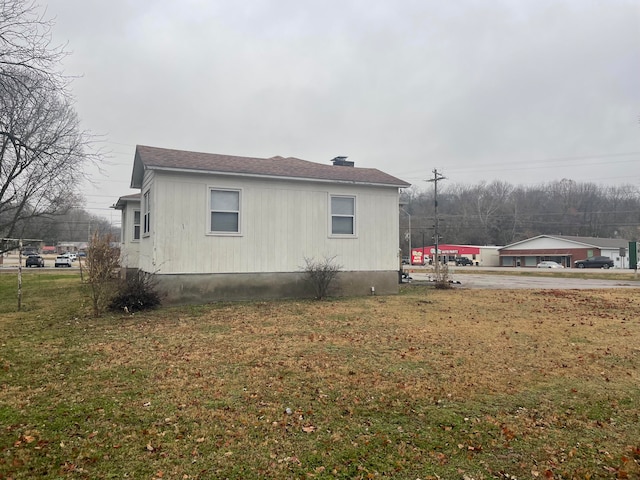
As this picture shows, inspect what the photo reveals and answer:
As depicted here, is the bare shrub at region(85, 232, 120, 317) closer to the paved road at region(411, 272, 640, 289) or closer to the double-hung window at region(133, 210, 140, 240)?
the double-hung window at region(133, 210, 140, 240)

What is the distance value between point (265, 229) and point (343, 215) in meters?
2.56

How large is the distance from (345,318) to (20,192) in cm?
1991

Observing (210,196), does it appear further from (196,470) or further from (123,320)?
(196,470)

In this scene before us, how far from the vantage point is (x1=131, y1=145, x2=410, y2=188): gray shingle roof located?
10883 millimetres

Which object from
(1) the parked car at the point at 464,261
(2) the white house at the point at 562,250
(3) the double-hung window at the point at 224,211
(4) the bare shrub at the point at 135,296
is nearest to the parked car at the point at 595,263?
(2) the white house at the point at 562,250

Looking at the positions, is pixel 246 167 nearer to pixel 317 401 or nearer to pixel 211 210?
pixel 211 210

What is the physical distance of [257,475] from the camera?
9.16 ft

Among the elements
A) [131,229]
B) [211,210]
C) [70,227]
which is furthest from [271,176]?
[70,227]

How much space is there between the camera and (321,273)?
12008mm

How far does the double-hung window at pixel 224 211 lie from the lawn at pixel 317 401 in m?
3.83

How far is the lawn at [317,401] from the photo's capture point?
2969 mm

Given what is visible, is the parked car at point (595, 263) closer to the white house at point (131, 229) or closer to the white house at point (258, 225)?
the white house at point (258, 225)

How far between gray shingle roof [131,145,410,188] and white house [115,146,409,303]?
0.03 meters

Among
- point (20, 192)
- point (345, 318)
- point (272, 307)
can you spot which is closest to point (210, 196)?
point (272, 307)
